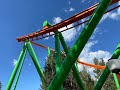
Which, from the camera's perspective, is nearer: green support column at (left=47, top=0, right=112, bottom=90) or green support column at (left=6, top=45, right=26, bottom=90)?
green support column at (left=47, top=0, right=112, bottom=90)

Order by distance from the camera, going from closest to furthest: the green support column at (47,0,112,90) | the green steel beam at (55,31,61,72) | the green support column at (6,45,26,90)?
→ the green support column at (47,0,112,90), the green steel beam at (55,31,61,72), the green support column at (6,45,26,90)

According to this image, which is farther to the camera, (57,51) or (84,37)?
(57,51)

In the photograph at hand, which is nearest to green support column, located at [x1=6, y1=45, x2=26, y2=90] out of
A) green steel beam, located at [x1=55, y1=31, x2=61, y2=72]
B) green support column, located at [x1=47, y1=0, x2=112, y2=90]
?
green steel beam, located at [x1=55, y1=31, x2=61, y2=72]

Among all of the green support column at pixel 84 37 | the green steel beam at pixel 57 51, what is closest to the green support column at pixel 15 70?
the green steel beam at pixel 57 51

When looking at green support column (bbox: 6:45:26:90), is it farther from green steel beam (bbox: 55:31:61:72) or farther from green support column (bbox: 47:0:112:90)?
green support column (bbox: 47:0:112:90)

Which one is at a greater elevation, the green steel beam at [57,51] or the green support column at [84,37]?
the green steel beam at [57,51]

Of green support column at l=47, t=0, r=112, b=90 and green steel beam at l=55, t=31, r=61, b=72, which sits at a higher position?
green steel beam at l=55, t=31, r=61, b=72

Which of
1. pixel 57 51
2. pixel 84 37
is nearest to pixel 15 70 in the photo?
pixel 57 51

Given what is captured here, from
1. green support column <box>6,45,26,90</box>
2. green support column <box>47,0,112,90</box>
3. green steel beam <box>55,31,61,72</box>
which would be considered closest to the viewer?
green support column <box>47,0,112,90</box>

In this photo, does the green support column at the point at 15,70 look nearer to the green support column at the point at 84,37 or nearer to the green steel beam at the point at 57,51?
the green steel beam at the point at 57,51

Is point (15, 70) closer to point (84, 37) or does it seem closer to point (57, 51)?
point (57, 51)

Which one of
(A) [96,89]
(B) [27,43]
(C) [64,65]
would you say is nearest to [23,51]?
(B) [27,43]

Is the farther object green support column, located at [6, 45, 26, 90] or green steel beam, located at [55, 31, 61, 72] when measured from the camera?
green support column, located at [6, 45, 26, 90]

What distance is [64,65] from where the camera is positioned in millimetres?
5113
